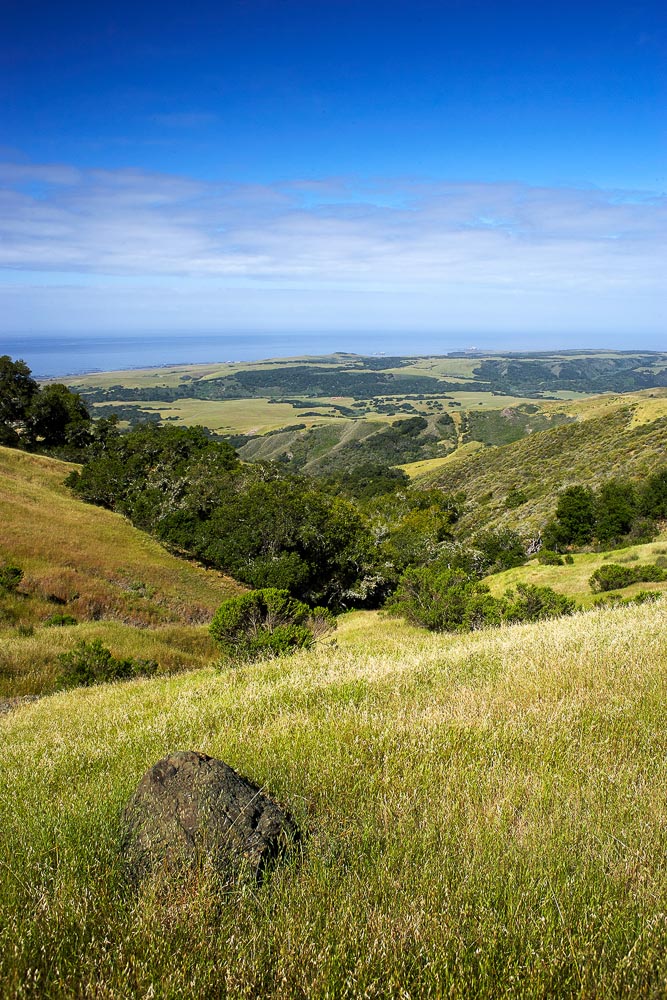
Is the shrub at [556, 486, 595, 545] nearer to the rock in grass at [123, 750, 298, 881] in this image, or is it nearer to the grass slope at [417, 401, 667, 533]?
the grass slope at [417, 401, 667, 533]

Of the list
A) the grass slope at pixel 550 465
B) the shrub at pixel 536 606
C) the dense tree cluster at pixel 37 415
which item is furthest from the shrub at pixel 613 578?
the dense tree cluster at pixel 37 415

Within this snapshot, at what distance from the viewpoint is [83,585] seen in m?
21.8

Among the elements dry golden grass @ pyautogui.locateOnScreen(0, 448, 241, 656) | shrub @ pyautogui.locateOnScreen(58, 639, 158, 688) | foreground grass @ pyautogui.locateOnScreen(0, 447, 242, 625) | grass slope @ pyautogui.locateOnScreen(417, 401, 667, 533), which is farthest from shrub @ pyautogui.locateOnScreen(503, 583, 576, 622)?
grass slope @ pyautogui.locateOnScreen(417, 401, 667, 533)

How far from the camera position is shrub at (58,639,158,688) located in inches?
448

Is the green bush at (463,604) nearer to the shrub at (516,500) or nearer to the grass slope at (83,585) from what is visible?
the grass slope at (83,585)

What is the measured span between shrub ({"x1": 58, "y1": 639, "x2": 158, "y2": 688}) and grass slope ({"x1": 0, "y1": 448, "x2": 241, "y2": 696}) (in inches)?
29.6

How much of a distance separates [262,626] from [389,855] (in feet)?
45.3

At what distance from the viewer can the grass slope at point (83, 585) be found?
14.8 meters

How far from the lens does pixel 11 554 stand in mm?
22234

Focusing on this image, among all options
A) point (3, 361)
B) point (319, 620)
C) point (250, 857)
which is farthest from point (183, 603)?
point (3, 361)

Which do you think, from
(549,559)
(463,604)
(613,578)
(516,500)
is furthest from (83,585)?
(516,500)

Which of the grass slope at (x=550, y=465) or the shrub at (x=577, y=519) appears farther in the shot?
the grass slope at (x=550, y=465)

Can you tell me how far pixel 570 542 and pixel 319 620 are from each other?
1876 cm

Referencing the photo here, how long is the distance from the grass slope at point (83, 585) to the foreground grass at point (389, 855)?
994 centimetres
